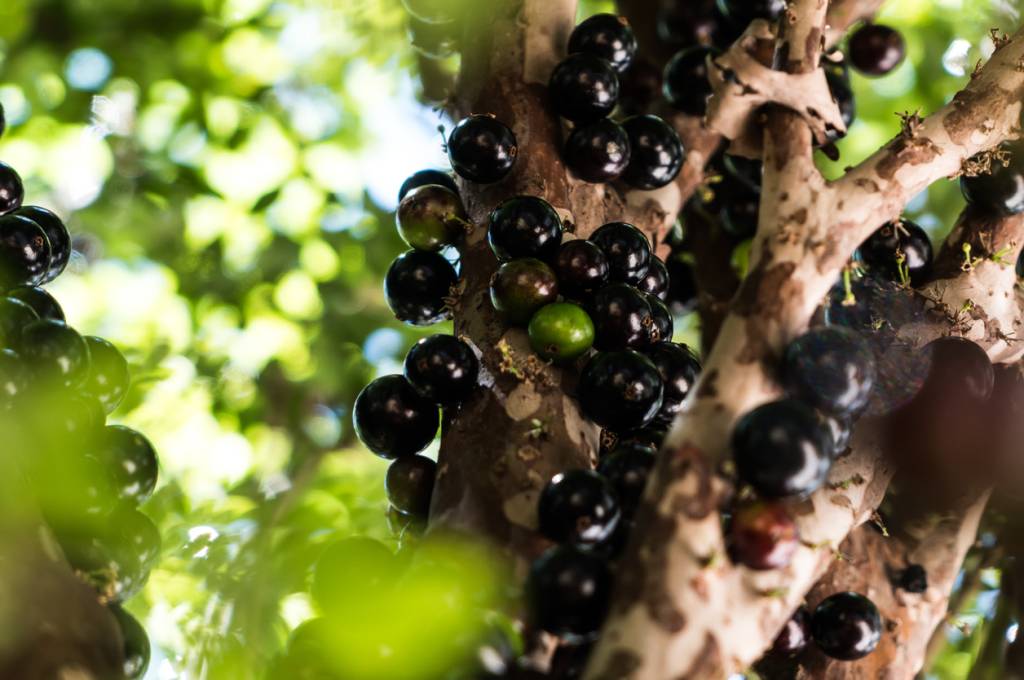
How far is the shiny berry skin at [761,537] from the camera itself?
1.78 metres

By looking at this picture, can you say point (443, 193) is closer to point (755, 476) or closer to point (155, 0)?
point (755, 476)

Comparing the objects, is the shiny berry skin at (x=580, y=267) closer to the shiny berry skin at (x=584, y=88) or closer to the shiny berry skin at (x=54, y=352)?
the shiny berry skin at (x=584, y=88)

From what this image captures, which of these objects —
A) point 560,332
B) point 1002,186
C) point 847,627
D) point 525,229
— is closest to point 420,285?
point 525,229

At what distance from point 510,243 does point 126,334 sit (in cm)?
261

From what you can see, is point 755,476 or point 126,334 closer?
point 755,476

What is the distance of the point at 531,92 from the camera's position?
9.26 ft

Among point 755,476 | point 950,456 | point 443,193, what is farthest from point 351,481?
point 755,476

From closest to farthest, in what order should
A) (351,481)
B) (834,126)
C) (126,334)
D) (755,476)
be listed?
(755,476)
(834,126)
(351,481)
(126,334)

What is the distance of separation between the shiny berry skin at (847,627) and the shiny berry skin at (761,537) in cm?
61

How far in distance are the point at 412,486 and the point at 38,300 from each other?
95 centimetres

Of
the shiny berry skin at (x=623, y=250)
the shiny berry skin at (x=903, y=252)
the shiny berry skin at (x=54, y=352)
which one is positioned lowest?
the shiny berry skin at (x=54, y=352)

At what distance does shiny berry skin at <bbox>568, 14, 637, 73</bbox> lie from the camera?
2.90 meters

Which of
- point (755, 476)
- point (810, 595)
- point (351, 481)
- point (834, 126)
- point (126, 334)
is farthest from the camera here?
point (126, 334)

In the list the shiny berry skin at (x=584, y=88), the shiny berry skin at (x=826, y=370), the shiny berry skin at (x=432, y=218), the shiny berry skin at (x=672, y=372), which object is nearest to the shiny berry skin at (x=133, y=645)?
the shiny berry skin at (x=432, y=218)
